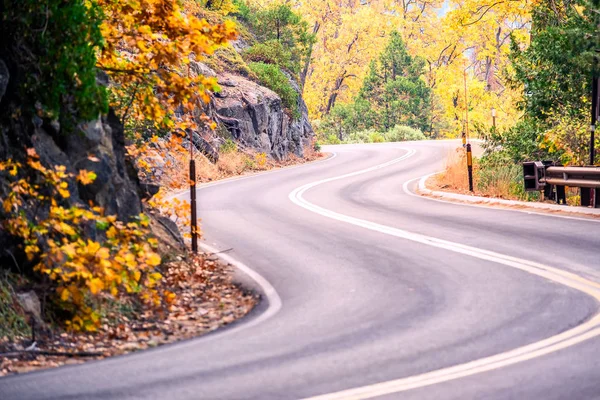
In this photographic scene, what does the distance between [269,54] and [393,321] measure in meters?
35.8

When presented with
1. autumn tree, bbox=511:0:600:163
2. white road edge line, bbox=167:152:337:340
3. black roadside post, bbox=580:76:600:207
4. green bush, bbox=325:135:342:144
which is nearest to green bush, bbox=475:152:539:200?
autumn tree, bbox=511:0:600:163

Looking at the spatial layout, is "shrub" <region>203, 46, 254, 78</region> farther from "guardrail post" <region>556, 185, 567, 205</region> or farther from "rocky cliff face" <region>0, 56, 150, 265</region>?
"rocky cliff face" <region>0, 56, 150, 265</region>

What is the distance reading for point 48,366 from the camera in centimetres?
798

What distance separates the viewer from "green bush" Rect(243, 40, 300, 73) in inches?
1716

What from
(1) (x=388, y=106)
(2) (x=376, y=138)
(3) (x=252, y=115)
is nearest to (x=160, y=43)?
(3) (x=252, y=115)

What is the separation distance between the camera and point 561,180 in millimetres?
19391

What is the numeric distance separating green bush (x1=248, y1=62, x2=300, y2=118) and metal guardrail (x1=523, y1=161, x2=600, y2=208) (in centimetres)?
2144

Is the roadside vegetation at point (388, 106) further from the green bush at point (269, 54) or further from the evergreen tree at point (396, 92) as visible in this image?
the green bush at point (269, 54)

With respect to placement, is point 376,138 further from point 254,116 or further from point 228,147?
point 228,147

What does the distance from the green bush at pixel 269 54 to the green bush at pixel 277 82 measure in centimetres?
172

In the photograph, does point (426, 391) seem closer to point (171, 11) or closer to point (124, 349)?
point (124, 349)

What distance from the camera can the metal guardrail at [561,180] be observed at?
18.3 meters

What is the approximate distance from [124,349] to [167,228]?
16.8 feet

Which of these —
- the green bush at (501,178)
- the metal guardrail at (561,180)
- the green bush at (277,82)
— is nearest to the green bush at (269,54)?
the green bush at (277,82)
